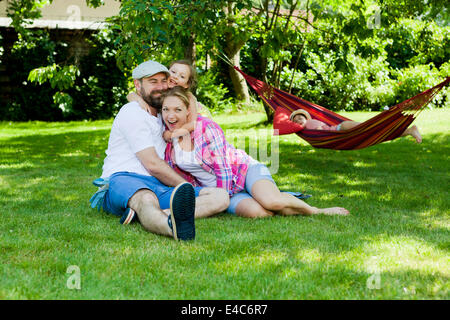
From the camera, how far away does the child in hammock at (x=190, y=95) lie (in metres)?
2.90

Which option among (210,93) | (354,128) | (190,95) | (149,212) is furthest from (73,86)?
(149,212)

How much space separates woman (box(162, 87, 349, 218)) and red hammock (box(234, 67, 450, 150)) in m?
1.14

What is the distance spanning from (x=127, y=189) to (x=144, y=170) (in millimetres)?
227

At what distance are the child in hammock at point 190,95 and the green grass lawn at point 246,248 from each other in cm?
57

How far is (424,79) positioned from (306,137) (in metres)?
6.41

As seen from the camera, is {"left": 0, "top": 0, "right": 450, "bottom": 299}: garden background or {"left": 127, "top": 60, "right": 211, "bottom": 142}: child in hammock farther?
{"left": 127, "top": 60, "right": 211, "bottom": 142}: child in hammock

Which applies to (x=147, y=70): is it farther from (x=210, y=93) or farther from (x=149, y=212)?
(x=210, y=93)

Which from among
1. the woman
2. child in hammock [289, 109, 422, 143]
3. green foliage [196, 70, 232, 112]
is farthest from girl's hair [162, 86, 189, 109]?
green foliage [196, 70, 232, 112]

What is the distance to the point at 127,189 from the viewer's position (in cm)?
269

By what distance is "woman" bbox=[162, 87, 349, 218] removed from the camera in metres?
2.86

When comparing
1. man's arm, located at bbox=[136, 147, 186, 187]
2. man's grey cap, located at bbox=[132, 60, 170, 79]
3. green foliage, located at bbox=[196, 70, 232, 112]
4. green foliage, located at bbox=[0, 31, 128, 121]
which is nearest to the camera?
man's arm, located at bbox=[136, 147, 186, 187]

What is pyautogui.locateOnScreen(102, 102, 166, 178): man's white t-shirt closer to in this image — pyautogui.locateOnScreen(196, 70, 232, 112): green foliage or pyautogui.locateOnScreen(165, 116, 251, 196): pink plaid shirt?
pyautogui.locateOnScreen(165, 116, 251, 196): pink plaid shirt

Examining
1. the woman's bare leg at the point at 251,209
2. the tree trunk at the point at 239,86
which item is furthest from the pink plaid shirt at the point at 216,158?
the tree trunk at the point at 239,86

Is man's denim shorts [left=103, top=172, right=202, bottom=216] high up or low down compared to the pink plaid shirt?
down
